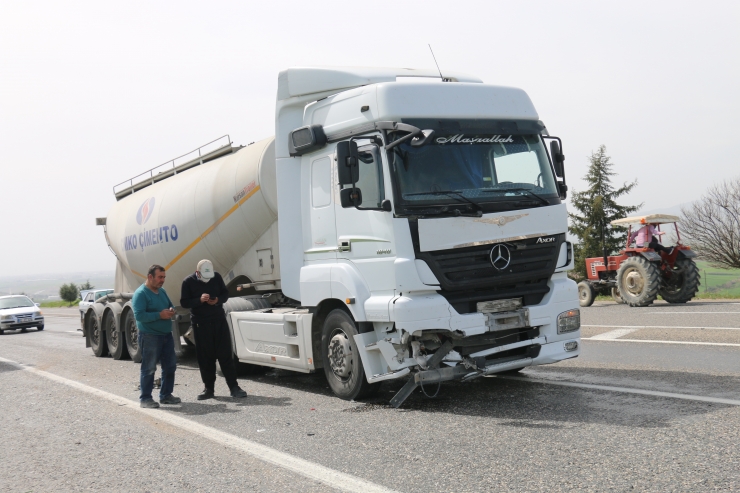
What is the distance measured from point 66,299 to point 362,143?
66132 mm

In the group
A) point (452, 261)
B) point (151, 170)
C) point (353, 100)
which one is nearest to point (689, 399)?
point (452, 261)

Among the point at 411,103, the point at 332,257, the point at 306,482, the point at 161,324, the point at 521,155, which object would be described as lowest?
the point at 306,482

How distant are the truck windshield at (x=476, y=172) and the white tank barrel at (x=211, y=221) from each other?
3054 millimetres

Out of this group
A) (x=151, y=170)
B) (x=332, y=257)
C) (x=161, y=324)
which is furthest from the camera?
(x=151, y=170)

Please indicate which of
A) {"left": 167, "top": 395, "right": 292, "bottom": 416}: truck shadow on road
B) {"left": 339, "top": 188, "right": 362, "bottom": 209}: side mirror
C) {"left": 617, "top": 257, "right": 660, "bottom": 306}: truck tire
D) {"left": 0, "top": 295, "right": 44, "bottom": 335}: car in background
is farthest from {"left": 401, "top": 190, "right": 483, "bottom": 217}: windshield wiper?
{"left": 0, "top": 295, "right": 44, "bottom": 335}: car in background

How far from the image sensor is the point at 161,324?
9.54 meters

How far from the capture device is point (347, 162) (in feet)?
25.7

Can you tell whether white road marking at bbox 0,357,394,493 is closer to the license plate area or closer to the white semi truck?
the white semi truck

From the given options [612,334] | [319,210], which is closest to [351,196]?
[319,210]

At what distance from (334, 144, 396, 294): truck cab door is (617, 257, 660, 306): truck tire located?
38.3ft

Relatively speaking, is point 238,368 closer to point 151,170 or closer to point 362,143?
point 362,143

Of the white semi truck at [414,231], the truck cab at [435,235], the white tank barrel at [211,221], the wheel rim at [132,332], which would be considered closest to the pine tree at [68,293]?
the wheel rim at [132,332]

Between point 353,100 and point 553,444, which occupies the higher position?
point 353,100

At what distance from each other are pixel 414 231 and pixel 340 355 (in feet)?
6.27
